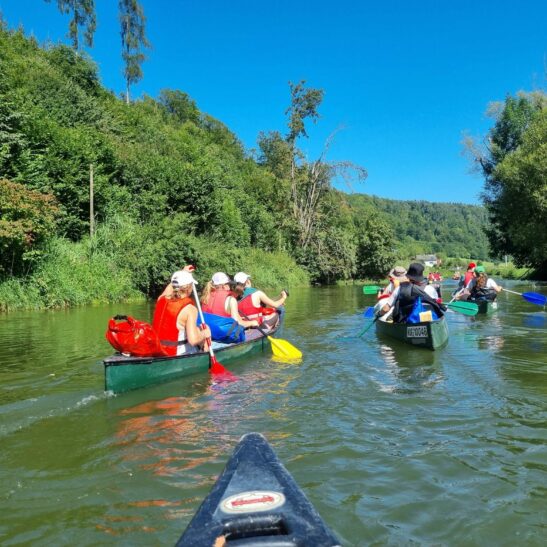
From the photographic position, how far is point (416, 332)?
31.1 ft

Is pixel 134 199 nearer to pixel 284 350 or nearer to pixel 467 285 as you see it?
pixel 467 285

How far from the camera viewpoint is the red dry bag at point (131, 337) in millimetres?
6047

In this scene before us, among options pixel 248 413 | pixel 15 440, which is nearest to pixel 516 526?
pixel 248 413

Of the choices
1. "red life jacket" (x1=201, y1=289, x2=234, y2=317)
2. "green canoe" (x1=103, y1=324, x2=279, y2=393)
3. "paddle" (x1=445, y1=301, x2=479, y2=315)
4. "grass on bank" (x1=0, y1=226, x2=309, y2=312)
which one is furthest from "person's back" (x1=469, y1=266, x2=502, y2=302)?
"grass on bank" (x1=0, y1=226, x2=309, y2=312)

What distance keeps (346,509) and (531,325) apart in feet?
36.7

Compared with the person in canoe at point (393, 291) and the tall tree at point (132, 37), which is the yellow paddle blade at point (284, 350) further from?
the tall tree at point (132, 37)

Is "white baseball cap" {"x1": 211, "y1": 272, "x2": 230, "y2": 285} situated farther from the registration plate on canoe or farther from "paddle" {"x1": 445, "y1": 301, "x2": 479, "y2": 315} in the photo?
"paddle" {"x1": 445, "y1": 301, "x2": 479, "y2": 315}

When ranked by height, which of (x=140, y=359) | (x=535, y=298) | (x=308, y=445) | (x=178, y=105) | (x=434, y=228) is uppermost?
(x=178, y=105)

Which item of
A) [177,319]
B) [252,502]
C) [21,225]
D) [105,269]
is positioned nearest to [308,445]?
[252,502]

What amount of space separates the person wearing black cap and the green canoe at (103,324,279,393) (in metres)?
3.97

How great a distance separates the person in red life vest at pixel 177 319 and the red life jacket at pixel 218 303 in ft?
4.80

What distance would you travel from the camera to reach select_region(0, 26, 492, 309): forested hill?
18.0m

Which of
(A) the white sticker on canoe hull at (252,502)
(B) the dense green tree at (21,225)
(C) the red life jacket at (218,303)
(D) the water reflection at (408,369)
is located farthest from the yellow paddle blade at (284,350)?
(B) the dense green tree at (21,225)

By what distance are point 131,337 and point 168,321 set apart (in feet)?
2.94
